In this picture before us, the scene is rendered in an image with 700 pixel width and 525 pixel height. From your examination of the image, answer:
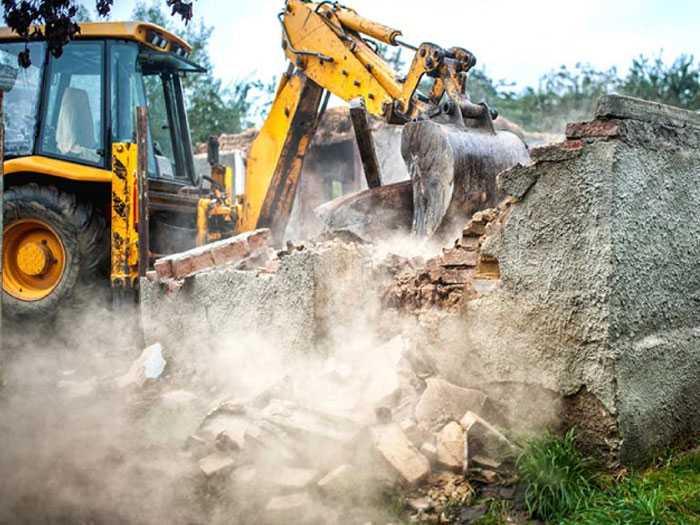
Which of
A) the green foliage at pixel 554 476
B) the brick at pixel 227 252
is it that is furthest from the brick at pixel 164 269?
the green foliage at pixel 554 476

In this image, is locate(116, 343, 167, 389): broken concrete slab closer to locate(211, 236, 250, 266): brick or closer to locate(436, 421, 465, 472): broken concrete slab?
locate(211, 236, 250, 266): brick

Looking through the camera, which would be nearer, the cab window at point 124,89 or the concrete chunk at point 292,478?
the concrete chunk at point 292,478

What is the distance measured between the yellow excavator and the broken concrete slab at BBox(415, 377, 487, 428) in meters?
2.01

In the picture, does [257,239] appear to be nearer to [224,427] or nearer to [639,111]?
[224,427]

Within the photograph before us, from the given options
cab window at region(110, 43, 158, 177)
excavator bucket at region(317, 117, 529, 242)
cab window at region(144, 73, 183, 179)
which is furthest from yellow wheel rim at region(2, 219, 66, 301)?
excavator bucket at region(317, 117, 529, 242)

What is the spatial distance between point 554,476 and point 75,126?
570 cm

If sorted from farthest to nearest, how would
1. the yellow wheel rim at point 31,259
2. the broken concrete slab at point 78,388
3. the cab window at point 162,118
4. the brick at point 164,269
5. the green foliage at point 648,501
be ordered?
the cab window at point 162,118 < the yellow wheel rim at point 31,259 < the brick at point 164,269 < the broken concrete slab at point 78,388 < the green foliage at point 648,501

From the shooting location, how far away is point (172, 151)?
8.69m

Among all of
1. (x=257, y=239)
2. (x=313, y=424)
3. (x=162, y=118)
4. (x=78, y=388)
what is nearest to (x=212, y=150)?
(x=162, y=118)

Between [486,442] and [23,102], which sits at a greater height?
[23,102]

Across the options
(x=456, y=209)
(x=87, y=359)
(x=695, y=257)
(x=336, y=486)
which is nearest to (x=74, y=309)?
(x=87, y=359)

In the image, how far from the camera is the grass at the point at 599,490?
3211 mm

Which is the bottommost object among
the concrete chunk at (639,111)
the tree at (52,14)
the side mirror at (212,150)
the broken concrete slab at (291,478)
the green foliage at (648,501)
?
the broken concrete slab at (291,478)

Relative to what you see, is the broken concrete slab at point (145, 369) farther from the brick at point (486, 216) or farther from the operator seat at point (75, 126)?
the brick at point (486, 216)
